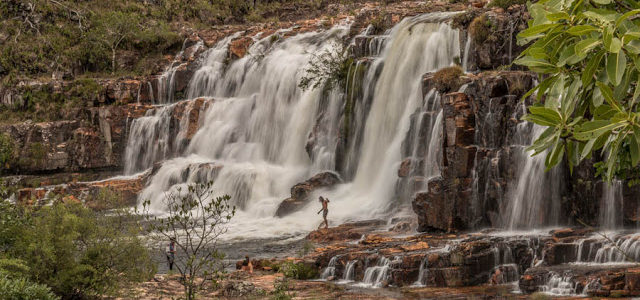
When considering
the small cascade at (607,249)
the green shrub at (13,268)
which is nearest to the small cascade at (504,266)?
the small cascade at (607,249)

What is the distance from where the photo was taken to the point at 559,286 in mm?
11969

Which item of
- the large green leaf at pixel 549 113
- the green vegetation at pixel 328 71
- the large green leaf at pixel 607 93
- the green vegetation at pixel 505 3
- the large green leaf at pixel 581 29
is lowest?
the large green leaf at pixel 549 113

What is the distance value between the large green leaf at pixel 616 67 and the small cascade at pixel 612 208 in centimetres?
1203

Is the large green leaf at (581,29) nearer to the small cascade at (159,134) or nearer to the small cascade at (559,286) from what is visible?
the small cascade at (559,286)

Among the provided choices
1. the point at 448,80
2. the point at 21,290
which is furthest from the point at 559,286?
the point at 448,80

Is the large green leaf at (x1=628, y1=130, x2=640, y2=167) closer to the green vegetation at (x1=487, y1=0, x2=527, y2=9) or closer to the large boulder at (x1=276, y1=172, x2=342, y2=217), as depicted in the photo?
the large boulder at (x1=276, y1=172, x2=342, y2=217)

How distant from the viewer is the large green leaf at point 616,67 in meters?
4.05

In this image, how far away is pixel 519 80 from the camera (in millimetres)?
18797

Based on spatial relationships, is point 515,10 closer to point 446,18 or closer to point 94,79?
point 446,18

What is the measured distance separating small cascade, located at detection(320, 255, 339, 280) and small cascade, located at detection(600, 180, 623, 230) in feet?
21.0

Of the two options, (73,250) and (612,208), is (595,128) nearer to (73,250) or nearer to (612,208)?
(73,250)

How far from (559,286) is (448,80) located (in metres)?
10.4

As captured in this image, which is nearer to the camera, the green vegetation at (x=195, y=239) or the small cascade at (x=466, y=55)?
the green vegetation at (x=195, y=239)

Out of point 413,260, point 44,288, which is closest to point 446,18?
point 413,260
